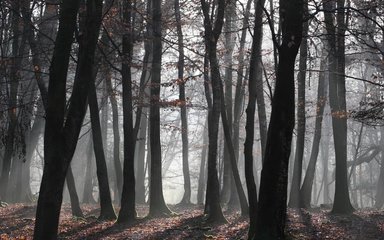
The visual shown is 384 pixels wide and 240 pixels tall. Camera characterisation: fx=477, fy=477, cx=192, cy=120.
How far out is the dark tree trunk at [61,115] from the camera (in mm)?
9234

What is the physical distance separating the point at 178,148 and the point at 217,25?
132ft

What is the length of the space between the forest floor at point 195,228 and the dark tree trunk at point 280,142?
256 cm

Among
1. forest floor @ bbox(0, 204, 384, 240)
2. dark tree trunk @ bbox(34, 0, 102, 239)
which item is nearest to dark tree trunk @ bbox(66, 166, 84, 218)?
forest floor @ bbox(0, 204, 384, 240)

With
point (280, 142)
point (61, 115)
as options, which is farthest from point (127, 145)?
point (280, 142)

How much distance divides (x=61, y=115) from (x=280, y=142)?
171 inches

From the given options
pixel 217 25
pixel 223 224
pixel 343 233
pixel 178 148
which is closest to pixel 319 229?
pixel 343 233

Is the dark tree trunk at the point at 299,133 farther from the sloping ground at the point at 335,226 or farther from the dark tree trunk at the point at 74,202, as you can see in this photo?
the dark tree trunk at the point at 74,202

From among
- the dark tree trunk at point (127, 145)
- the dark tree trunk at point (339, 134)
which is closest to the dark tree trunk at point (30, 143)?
the dark tree trunk at point (127, 145)

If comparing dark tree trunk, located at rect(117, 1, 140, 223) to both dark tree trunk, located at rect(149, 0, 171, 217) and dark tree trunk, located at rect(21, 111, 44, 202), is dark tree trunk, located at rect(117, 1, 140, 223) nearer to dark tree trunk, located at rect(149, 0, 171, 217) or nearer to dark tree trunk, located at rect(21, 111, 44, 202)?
dark tree trunk, located at rect(149, 0, 171, 217)

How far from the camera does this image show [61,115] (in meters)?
9.53

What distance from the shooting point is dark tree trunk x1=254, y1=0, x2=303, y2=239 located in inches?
359

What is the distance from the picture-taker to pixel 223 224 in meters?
15.1

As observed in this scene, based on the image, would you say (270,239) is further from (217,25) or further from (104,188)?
(104,188)

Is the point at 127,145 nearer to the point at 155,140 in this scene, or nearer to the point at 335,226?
the point at 155,140
